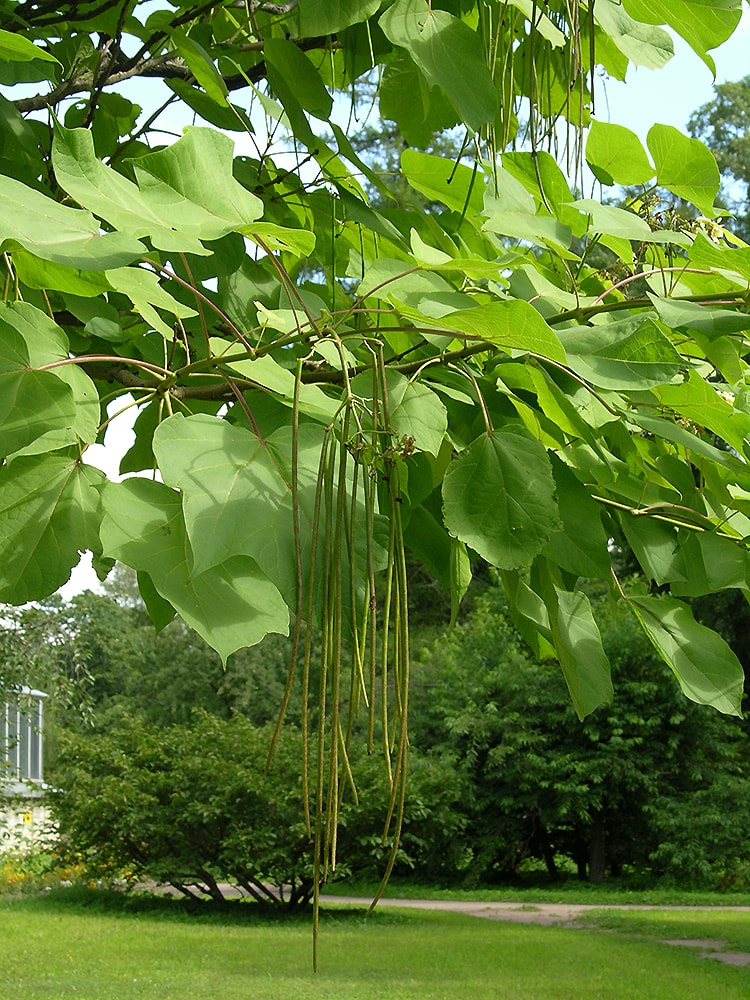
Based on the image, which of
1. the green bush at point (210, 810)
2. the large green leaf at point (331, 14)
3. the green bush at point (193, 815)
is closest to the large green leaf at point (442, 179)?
the large green leaf at point (331, 14)

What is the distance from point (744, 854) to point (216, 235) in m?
10.9

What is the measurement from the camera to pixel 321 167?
3.49 feet

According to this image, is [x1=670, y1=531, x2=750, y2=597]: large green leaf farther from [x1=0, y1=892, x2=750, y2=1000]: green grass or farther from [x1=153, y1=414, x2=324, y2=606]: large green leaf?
[x1=0, y1=892, x2=750, y2=1000]: green grass

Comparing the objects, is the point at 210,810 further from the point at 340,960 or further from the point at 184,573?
the point at 184,573

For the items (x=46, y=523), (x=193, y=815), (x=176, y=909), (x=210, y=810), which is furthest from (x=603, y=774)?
(x=46, y=523)

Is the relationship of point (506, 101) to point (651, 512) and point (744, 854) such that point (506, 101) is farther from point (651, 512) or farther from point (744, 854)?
point (744, 854)

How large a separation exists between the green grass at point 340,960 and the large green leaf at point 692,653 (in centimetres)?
488

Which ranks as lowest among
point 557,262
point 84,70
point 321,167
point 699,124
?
point 557,262

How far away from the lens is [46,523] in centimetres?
71

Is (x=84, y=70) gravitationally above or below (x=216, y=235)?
above

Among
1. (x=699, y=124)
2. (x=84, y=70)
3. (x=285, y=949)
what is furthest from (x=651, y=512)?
(x=699, y=124)

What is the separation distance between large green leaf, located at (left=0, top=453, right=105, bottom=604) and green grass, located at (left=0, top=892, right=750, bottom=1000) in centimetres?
505

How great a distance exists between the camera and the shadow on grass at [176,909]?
A: 27.7ft

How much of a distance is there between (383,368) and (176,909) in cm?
925
